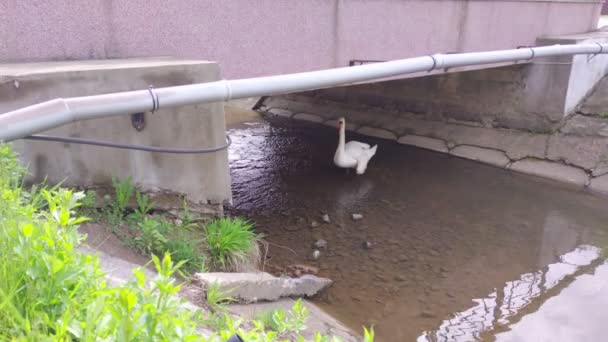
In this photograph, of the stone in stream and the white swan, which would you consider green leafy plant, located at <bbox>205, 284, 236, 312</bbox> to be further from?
the white swan

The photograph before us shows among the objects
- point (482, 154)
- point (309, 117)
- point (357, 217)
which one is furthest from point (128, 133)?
point (309, 117)

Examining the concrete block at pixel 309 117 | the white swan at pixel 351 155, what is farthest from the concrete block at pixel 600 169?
the concrete block at pixel 309 117

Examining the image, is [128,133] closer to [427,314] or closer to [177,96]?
[177,96]

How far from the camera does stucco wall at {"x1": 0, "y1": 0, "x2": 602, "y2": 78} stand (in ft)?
14.6

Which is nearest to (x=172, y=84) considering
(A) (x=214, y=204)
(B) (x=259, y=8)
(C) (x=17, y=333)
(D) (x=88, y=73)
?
(D) (x=88, y=73)

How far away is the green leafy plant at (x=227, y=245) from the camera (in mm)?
4520

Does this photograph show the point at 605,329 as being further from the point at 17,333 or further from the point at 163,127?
the point at 17,333

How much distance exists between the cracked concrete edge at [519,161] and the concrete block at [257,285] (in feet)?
22.5

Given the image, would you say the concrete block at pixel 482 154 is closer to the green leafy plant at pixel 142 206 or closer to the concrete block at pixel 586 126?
the concrete block at pixel 586 126

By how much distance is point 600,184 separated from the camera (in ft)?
30.3

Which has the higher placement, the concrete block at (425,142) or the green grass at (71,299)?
the green grass at (71,299)

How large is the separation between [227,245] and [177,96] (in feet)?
5.25

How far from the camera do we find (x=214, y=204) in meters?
4.83

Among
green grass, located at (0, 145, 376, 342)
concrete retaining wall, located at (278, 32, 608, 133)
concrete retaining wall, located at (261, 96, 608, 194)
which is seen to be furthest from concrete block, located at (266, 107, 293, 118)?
green grass, located at (0, 145, 376, 342)
